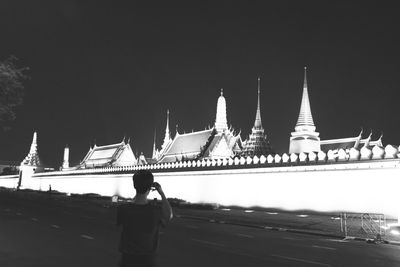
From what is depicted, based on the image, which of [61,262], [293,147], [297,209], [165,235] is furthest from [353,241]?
[293,147]

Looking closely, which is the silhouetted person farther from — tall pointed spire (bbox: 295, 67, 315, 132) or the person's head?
tall pointed spire (bbox: 295, 67, 315, 132)

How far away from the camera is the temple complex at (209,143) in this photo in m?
53.4

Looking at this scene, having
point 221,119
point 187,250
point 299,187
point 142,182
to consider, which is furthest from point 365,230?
→ point 221,119

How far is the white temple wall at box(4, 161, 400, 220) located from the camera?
990 inches

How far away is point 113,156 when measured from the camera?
7700cm

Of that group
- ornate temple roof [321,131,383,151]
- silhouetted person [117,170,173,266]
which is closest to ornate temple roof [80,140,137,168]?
ornate temple roof [321,131,383,151]

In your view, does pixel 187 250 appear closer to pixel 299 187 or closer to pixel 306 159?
pixel 299 187

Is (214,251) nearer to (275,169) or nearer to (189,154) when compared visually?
(275,169)

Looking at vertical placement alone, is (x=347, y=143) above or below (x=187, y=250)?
above

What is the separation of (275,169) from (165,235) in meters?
18.1

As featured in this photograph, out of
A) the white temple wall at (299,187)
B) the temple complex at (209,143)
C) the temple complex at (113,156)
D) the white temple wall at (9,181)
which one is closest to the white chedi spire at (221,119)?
the temple complex at (209,143)

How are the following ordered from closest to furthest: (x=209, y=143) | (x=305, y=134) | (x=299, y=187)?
(x=299, y=187) → (x=305, y=134) → (x=209, y=143)

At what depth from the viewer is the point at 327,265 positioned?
32.6 ft

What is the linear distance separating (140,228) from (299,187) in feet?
88.2
